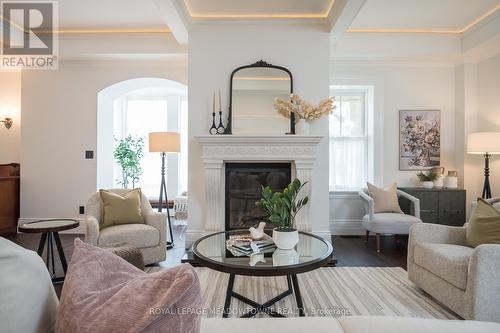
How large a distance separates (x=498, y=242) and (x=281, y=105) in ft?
7.95

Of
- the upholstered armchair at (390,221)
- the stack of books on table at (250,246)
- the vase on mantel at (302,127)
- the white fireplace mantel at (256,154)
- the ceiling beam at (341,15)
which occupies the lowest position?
the upholstered armchair at (390,221)

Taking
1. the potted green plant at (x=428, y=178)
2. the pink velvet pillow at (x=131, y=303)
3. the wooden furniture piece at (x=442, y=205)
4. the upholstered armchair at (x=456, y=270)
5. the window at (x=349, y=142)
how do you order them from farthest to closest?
the window at (x=349, y=142), the potted green plant at (x=428, y=178), the wooden furniture piece at (x=442, y=205), the upholstered armchair at (x=456, y=270), the pink velvet pillow at (x=131, y=303)

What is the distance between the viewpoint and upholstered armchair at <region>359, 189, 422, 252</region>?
3.63 metres

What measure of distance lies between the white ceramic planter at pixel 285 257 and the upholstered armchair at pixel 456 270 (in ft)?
3.75

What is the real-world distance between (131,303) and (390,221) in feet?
11.8

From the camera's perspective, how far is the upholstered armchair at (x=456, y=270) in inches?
72.8

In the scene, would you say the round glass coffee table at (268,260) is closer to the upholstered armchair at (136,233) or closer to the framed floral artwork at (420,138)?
the upholstered armchair at (136,233)

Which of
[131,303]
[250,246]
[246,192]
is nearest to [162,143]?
[246,192]

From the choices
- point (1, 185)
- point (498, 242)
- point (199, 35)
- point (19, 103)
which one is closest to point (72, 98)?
point (19, 103)

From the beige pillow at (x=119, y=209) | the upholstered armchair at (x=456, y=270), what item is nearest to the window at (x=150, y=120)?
the beige pillow at (x=119, y=209)

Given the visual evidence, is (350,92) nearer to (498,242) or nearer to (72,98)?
(498,242)

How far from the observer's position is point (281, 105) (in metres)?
3.58

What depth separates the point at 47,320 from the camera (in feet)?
2.84

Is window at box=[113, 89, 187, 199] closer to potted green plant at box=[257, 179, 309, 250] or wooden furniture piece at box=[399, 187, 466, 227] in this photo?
wooden furniture piece at box=[399, 187, 466, 227]
